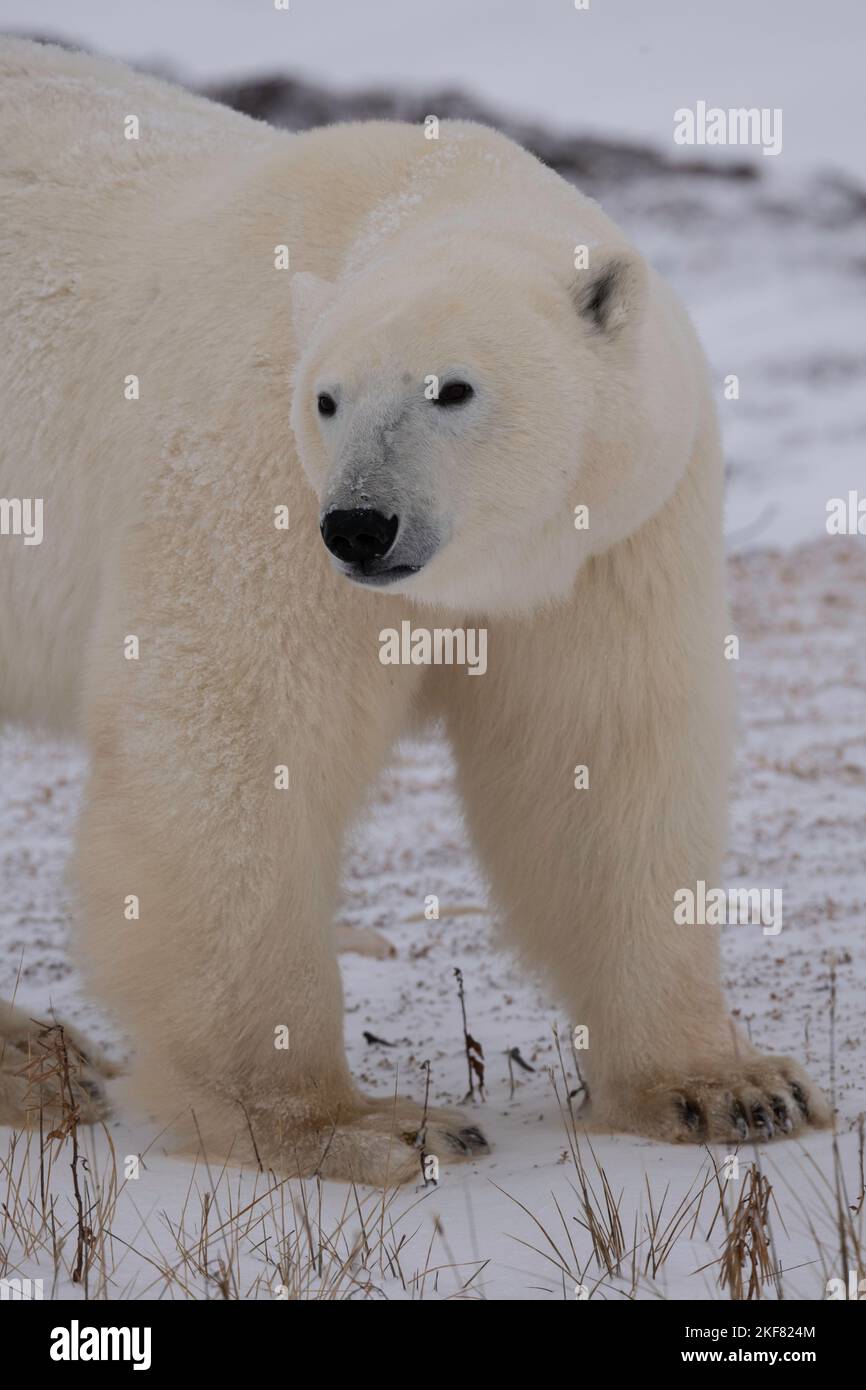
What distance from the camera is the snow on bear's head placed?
10.3 ft

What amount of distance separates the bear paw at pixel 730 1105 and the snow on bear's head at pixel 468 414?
4.26 ft

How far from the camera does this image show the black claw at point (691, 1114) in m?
3.80

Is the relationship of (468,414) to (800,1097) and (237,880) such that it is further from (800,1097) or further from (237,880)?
(800,1097)

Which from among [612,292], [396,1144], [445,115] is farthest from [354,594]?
[445,115]

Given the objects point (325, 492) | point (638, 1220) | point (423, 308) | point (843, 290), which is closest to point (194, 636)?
point (325, 492)

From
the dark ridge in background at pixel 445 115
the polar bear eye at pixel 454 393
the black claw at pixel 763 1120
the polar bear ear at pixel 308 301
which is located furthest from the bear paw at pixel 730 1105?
the dark ridge in background at pixel 445 115

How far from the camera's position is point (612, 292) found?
3.32m

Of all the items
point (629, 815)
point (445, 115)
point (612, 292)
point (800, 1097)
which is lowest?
point (800, 1097)

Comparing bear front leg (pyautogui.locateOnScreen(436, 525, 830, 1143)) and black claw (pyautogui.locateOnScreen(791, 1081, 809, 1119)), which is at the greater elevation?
bear front leg (pyautogui.locateOnScreen(436, 525, 830, 1143))

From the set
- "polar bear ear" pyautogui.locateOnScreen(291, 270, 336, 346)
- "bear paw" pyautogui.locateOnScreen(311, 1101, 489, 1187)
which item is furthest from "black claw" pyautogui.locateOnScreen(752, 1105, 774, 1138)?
"polar bear ear" pyautogui.locateOnScreen(291, 270, 336, 346)

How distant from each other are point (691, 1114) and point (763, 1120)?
165 millimetres

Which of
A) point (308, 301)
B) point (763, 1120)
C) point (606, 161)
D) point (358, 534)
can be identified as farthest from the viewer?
point (606, 161)

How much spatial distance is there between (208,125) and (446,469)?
84.6 inches

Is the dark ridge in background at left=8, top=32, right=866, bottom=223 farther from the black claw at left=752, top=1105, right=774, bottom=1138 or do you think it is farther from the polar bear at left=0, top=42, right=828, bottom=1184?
the black claw at left=752, top=1105, right=774, bottom=1138
